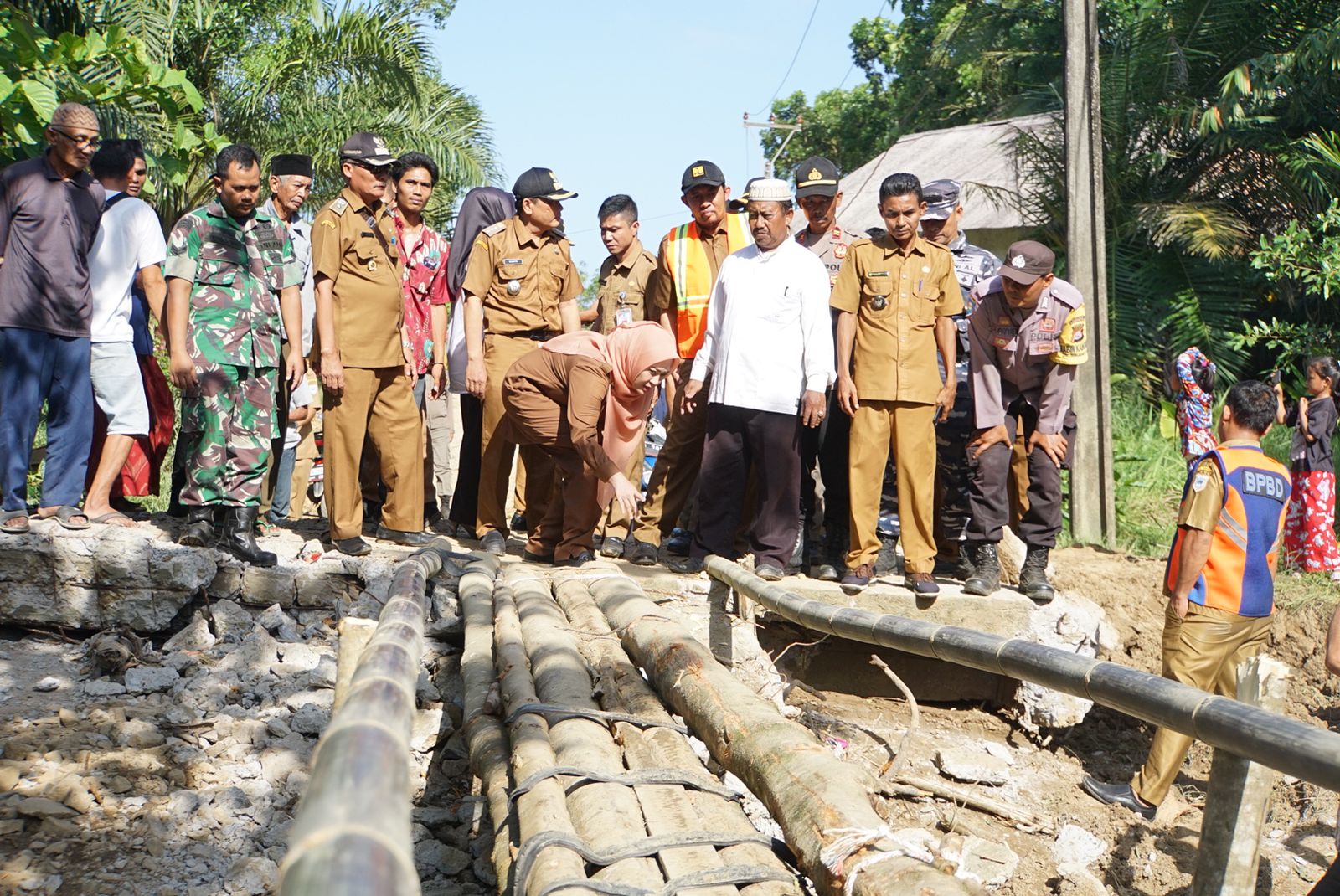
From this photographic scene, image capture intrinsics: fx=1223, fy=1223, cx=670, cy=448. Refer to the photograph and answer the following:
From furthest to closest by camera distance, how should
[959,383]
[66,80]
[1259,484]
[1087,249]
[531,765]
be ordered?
[1087,249] < [66,80] < [959,383] < [1259,484] < [531,765]

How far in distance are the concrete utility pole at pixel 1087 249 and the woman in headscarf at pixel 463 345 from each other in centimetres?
362

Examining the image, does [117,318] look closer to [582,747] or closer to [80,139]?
[80,139]

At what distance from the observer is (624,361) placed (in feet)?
17.9

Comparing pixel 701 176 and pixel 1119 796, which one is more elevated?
pixel 701 176

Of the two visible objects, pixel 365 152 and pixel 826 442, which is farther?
pixel 826 442

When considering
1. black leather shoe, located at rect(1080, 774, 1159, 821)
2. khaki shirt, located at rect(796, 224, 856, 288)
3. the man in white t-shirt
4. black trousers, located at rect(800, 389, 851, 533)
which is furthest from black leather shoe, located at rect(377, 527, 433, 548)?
black leather shoe, located at rect(1080, 774, 1159, 821)

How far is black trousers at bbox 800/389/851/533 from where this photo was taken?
19.9 ft

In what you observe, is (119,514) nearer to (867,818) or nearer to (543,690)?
(543,690)

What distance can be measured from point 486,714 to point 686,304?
3.07m

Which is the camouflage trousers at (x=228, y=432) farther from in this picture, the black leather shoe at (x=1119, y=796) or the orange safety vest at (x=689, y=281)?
the black leather shoe at (x=1119, y=796)

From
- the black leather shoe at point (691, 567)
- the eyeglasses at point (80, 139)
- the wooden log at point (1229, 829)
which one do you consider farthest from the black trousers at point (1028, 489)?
the eyeglasses at point (80, 139)

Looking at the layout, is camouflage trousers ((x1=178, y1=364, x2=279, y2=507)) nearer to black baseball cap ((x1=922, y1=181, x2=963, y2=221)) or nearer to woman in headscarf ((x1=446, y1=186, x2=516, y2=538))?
woman in headscarf ((x1=446, y1=186, x2=516, y2=538))

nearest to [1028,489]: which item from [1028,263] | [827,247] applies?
[1028,263]

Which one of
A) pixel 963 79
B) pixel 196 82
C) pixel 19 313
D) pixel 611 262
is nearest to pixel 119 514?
pixel 19 313
